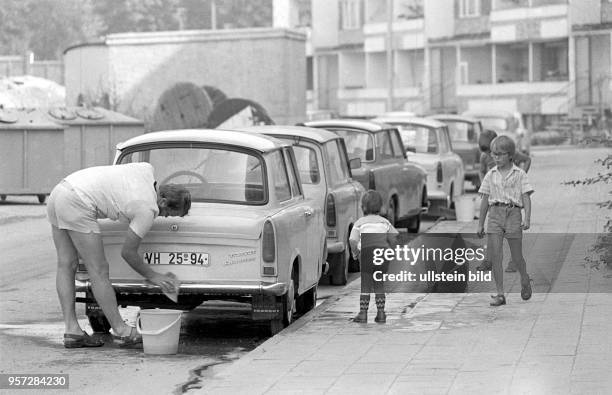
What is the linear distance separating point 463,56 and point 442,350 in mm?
63612

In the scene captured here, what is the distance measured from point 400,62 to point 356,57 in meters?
5.48

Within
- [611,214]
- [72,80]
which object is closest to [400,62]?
[72,80]

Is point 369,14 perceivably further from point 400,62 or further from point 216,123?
point 216,123

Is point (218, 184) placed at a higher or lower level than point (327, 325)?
higher

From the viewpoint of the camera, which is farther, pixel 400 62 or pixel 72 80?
pixel 400 62

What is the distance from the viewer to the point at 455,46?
72688 mm

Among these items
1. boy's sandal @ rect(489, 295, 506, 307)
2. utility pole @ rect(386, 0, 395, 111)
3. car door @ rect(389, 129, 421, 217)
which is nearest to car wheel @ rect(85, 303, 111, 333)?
boy's sandal @ rect(489, 295, 506, 307)

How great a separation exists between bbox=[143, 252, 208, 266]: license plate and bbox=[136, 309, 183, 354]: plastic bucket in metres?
0.58

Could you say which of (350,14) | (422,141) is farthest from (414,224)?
(350,14)

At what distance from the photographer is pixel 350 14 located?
274ft

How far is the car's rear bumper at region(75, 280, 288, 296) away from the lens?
36.4ft

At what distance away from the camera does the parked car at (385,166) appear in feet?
62.1

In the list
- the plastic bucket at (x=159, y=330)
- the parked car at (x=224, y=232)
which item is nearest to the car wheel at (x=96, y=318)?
the parked car at (x=224, y=232)

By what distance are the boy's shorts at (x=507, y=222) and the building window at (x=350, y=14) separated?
7040 cm
